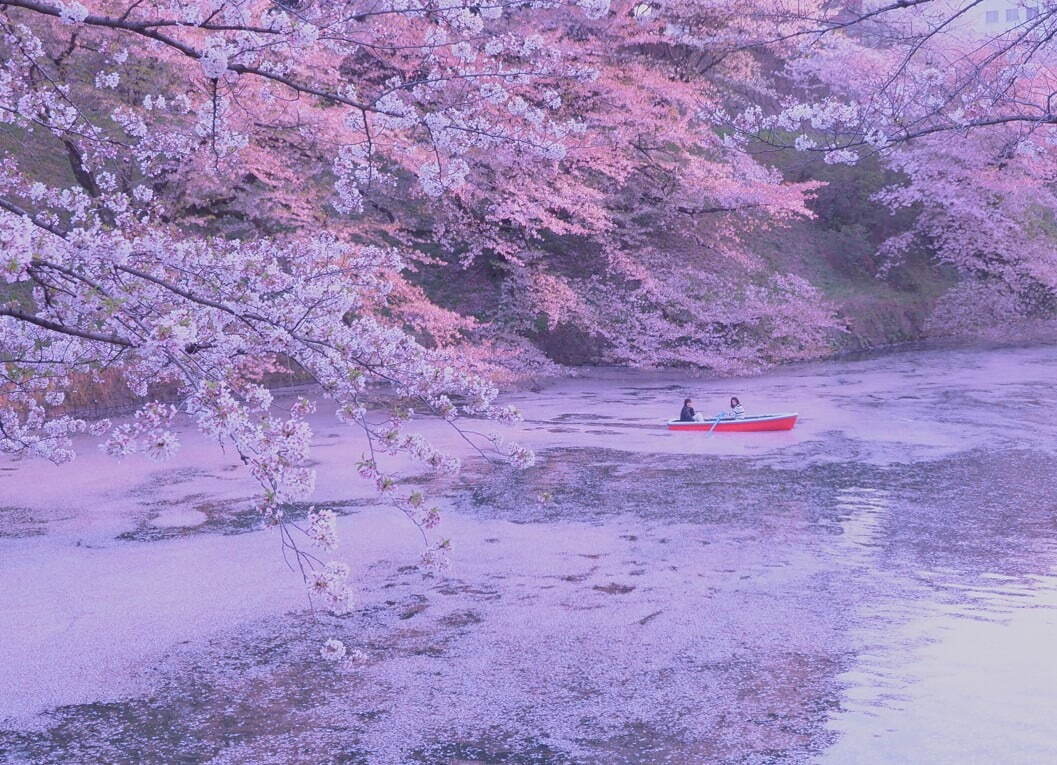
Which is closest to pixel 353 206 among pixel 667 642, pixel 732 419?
pixel 667 642

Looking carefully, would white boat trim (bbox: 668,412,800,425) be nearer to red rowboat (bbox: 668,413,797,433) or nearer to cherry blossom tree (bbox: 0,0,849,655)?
red rowboat (bbox: 668,413,797,433)

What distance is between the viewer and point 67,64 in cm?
1212

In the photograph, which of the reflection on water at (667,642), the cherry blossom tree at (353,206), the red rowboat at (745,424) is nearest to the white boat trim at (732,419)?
the red rowboat at (745,424)

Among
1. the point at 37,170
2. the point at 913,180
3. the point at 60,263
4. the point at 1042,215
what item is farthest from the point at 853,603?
the point at 1042,215

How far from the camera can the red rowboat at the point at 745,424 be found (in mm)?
12062

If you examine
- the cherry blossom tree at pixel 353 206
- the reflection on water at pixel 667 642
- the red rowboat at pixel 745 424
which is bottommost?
the reflection on water at pixel 667 642

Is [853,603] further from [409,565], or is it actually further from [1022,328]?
[1022,328]

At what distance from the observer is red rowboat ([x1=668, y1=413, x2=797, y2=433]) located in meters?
12.1

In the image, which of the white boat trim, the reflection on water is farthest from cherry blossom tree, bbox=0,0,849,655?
the white boat trim

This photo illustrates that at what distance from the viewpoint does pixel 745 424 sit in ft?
39.6

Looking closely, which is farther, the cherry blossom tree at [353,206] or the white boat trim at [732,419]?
the white boat trim at [732,419]

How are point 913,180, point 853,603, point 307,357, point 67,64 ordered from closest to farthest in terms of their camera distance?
point 307,357 < point 853,603 < point 67,64 < point 913,180

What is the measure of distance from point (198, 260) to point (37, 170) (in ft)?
38.4

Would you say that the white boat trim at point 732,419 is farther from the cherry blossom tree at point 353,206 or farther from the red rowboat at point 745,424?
the cherry blossom tree at point 353,206
